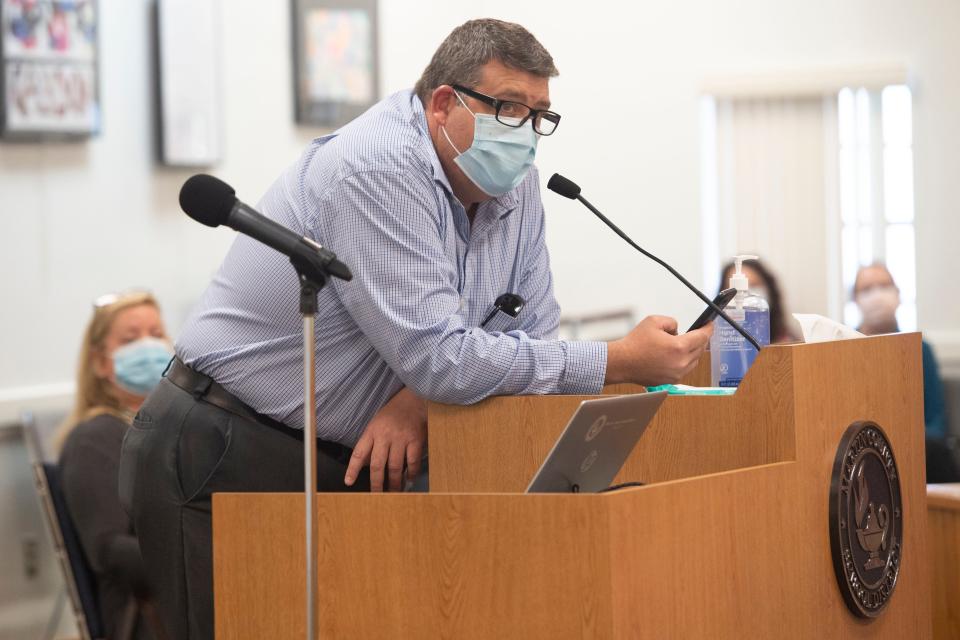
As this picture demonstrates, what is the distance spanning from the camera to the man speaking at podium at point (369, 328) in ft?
6.45

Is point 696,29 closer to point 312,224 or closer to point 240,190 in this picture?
point 240,190

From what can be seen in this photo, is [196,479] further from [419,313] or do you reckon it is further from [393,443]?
[419,313]

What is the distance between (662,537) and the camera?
160 centimetres

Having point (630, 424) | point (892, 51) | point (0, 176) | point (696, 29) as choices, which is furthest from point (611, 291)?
point (630, 424)

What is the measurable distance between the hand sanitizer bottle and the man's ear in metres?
0.55

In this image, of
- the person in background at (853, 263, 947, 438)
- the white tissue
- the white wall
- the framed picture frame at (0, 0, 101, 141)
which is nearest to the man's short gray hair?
the white tissue

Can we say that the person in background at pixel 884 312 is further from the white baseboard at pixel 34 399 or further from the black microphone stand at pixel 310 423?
the black microphone stand at pixel 310 423

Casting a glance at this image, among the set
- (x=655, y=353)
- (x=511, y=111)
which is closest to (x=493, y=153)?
(x=511, y=111)

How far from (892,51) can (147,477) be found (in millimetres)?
4757

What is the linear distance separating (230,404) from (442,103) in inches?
24.3

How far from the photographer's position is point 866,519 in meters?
2.01

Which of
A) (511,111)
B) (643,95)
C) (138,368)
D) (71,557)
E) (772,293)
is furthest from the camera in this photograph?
(643,95)

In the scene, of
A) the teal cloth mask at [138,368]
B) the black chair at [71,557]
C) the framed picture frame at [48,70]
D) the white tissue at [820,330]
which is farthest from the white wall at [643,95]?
the white tissue at [820,330]

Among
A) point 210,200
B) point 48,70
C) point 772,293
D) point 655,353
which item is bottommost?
point 655,353
